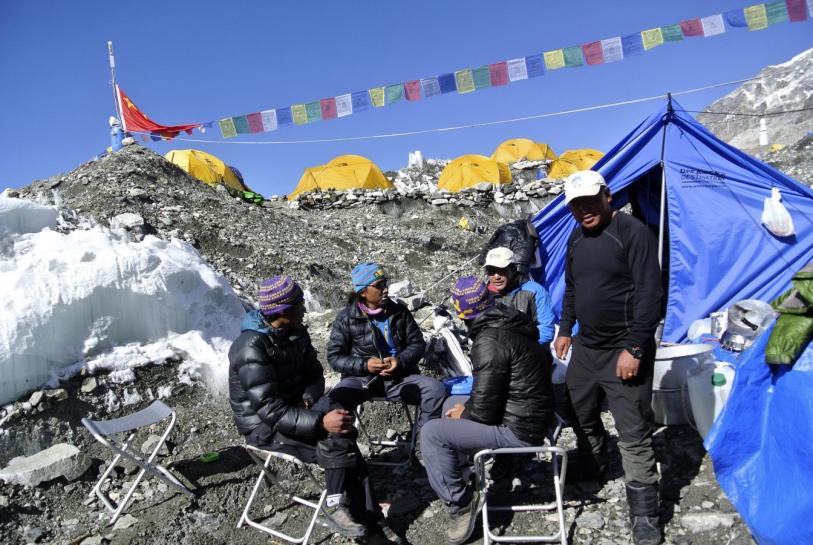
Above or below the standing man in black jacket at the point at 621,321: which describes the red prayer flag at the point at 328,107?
above

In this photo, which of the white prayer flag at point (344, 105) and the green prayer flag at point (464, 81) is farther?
the white prayer flag at point (344, 105)

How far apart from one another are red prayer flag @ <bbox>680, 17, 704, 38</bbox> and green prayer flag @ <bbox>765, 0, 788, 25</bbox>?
3.25 ft

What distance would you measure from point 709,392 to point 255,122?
10410 mm

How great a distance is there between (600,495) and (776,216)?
11.8 feet

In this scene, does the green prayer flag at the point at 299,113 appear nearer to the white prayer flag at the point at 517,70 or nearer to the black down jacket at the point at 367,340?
the white prayer flag at the point at 517,70

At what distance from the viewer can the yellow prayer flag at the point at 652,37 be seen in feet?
31.4

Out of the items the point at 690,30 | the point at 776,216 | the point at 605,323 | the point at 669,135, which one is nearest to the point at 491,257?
the point at 605,323

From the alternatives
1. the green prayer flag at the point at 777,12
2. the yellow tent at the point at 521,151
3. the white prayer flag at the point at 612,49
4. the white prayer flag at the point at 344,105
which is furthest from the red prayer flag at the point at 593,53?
the yellow tent at the point at 521,151

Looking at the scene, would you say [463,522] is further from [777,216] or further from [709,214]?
[777,216]

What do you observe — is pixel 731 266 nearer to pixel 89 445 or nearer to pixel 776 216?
pixel 776 216

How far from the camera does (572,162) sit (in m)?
24.2

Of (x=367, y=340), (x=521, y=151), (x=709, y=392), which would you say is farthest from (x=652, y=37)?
(x=521, y=151)

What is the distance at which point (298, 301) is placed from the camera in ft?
9.54

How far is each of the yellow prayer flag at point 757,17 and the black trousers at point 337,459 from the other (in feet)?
33.6
